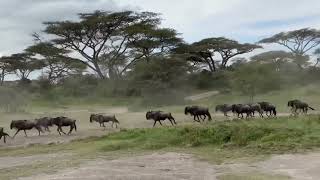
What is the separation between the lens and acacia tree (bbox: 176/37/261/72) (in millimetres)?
70812

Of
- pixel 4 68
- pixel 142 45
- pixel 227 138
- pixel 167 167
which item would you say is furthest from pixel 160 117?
pixel 4 68

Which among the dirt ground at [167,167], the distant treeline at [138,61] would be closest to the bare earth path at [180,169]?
the dirt ground at [167,167]

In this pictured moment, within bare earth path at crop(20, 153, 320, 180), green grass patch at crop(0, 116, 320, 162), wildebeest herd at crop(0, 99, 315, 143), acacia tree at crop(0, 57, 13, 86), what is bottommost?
bare earth path at crop(20, 153, 320, 180)

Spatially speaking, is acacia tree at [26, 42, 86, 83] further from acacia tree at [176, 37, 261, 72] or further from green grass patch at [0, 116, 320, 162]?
green grass patch at [0, 116, 320, 162]

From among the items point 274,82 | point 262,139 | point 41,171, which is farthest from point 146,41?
point 41,171

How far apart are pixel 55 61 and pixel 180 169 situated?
5235 cm

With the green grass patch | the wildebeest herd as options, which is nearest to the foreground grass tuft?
the green grass patch

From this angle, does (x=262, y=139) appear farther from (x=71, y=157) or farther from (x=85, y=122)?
(x=85, y=122)

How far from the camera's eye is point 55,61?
230 ft

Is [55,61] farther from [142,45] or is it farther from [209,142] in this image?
[209,142]

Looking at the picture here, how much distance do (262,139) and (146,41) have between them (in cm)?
4335

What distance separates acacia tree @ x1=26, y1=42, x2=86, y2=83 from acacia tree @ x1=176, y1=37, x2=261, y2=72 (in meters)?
13.3

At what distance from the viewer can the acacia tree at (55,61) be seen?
2657 inches

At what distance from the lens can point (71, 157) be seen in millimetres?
24312
